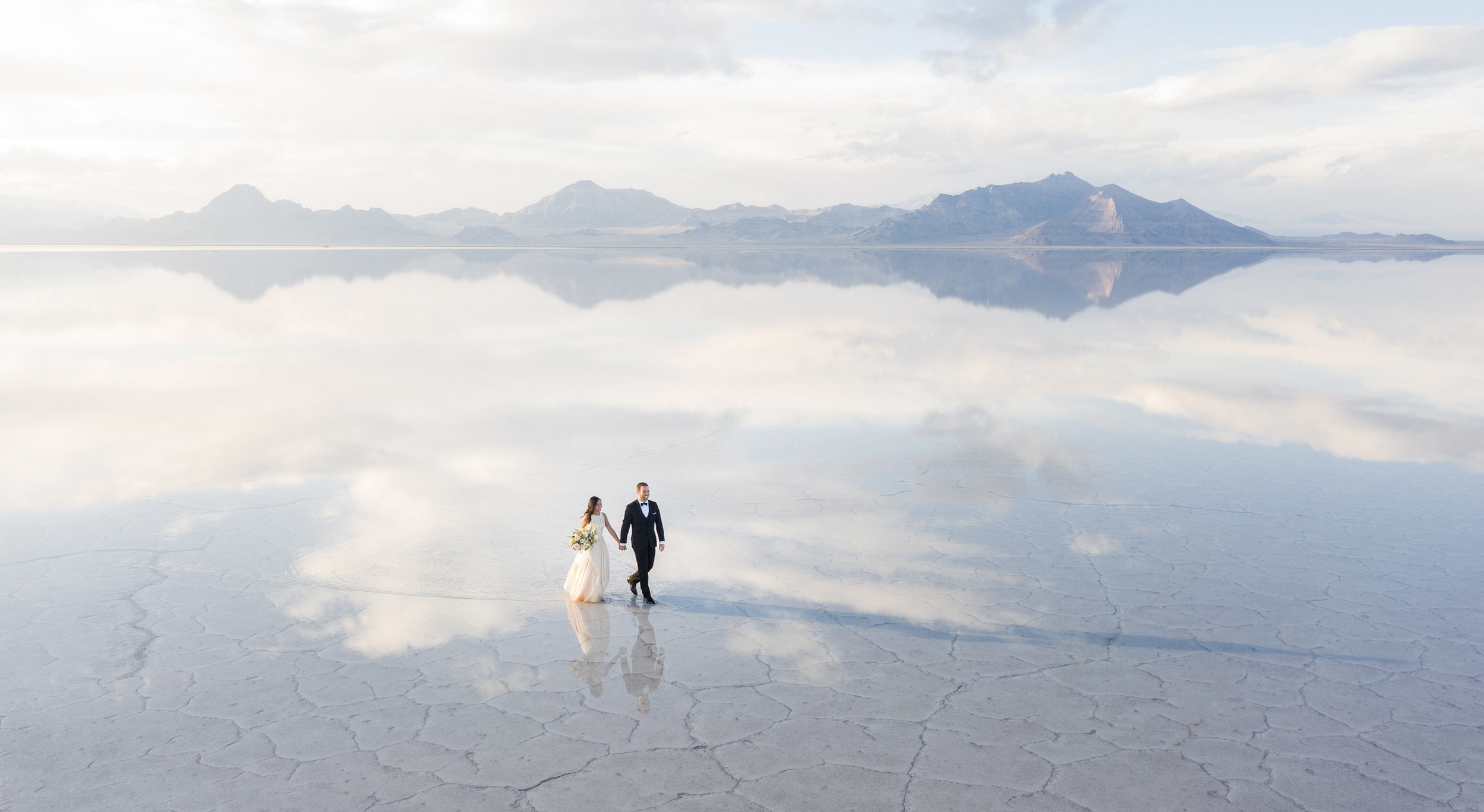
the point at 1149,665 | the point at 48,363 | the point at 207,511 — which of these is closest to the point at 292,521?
the point at 207,511

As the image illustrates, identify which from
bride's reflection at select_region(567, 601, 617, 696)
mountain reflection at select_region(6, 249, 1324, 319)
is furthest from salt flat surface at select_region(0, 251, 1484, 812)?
mountain reflection at select_region(6, 249, 1324, 319)

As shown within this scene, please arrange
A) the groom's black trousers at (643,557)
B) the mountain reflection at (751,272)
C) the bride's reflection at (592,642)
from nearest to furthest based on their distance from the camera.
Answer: the bride's reflection at (592,642) < the groom's black trousers at (643,557) < the mountain reflection at (751,272)

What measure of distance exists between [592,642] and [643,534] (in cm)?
142

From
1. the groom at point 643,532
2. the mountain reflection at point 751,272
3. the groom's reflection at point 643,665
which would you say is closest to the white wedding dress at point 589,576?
the groom at point 643,532

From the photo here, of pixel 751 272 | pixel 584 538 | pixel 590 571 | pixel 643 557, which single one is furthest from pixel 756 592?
pixel 751 272

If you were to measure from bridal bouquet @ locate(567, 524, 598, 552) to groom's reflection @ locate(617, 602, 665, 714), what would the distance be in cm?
97

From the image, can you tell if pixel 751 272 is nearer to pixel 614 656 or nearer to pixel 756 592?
pixel 756 592

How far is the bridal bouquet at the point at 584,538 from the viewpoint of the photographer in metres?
9.30

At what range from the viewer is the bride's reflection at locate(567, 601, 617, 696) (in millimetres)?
7719

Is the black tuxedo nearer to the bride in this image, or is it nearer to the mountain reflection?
the bride

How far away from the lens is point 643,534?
950cm

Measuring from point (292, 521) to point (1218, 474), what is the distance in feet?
43.3

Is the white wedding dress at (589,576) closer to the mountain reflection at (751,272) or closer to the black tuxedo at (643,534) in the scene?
the black tuxedo at (643,534)

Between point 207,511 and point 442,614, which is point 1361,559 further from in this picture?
point 207,511
